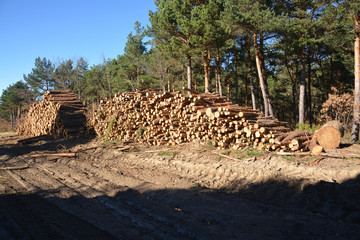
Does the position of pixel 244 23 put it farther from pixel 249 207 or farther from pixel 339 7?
pixel 249 207

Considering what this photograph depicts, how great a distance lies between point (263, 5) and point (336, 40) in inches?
197

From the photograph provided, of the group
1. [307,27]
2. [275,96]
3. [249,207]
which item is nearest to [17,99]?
[275,96]

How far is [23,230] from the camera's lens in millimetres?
3346

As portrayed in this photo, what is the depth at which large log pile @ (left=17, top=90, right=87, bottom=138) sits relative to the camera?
14211 millimetres

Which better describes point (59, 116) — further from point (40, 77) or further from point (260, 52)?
point (40, 77)

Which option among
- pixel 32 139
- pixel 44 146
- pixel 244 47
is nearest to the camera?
pixel 44 146

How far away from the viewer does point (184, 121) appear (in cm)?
867

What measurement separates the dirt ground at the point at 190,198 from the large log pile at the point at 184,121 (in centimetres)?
64

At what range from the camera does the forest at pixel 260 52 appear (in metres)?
14.2

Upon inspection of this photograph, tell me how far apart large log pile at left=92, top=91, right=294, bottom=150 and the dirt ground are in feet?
2.10

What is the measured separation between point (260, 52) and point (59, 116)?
1482cm

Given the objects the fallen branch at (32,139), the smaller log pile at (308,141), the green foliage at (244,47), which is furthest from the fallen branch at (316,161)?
the fallen branch at (32,139)

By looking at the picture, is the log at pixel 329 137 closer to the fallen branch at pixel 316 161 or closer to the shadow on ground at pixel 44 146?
the fallen branch at pixel 316 161

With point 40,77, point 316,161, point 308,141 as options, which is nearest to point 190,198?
point 316,161
